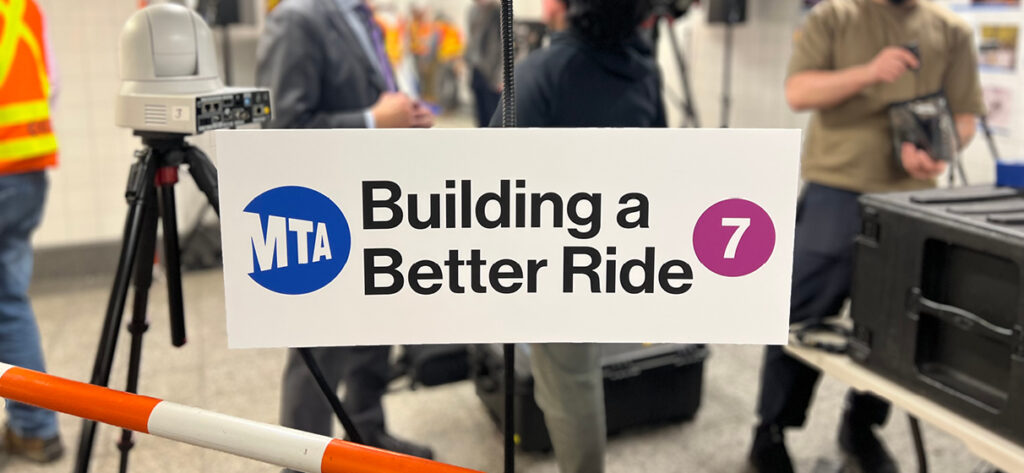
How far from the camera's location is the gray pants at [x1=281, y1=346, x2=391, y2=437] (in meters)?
2.00

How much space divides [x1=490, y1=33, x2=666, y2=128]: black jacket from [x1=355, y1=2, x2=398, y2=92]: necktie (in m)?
0.60

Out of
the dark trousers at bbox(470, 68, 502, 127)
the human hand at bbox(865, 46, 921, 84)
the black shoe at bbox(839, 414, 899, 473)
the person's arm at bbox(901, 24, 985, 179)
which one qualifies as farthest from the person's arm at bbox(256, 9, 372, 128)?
the dark trousers at bbox(470, 68, 502, 127)

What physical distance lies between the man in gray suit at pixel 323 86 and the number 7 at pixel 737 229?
45.2 inches

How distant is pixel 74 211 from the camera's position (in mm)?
3979

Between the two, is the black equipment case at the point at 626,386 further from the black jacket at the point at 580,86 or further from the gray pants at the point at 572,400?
the black jacket at the point at 580,86

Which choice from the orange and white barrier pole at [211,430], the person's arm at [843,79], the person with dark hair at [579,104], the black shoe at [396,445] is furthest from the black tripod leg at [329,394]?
the person's arm at [843,79]

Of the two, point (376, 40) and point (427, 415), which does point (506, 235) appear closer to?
point (376, 40)

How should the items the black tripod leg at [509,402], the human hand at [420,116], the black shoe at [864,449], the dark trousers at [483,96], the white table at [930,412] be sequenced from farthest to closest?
1. the dark trousers at [483,96]
2. the black shoe at [864,449]
3. the human hand at [420,116]
4. the white table at [930,412]
5. the black tripod leg at [509,402]

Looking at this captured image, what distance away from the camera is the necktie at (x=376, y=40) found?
2.11 meters

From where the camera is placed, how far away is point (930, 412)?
4.81 feet

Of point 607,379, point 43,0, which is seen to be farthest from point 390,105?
point 43,0

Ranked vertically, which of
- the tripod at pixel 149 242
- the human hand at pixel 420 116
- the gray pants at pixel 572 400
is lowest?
the gray pants at pixel 572 400

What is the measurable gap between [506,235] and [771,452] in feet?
4.93

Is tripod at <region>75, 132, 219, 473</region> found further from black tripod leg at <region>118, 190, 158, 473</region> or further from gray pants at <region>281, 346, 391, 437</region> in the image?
gray pants at <region>281, 346, 391, 437</region>
